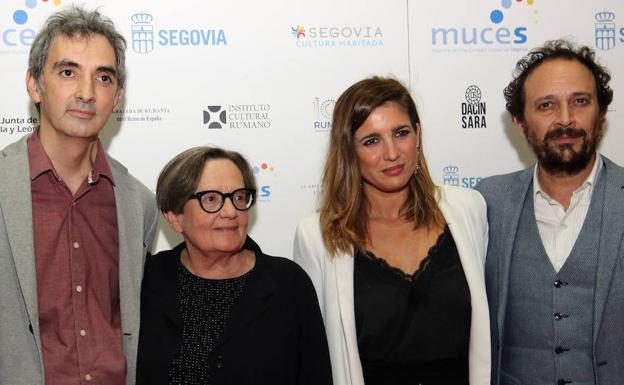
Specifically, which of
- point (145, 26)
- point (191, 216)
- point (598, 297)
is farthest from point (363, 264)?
point (145, 26)

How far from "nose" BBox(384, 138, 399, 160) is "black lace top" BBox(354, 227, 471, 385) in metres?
0.44

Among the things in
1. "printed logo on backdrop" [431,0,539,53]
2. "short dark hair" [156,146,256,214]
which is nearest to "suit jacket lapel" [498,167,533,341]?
"short dark hair" [156,146,256,214]

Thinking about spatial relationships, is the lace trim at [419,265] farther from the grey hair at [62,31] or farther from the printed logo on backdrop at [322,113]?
the grey hair at [62,31]

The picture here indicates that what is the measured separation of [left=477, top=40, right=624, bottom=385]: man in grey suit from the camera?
94.4 inches

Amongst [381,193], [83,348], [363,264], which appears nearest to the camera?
[83,348]

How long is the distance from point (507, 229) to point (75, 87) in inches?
70.4

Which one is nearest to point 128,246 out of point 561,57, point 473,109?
point 561,57

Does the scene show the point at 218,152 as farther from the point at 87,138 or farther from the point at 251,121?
the point at 251,121

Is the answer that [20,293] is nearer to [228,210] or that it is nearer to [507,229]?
Answer: [228,210]

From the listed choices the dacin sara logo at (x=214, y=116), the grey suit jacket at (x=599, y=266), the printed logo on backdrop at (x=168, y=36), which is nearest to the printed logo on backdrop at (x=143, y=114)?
the dacin sara logo at (x=214, y=116)

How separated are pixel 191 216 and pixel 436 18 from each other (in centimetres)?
210

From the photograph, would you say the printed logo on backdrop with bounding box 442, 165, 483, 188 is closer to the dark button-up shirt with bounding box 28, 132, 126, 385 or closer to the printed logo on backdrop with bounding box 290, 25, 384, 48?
the printed logo on backdrop with bounding box 290, 25, 384, 48

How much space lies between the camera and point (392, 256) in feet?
8.51

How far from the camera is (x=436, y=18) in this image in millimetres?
3693
